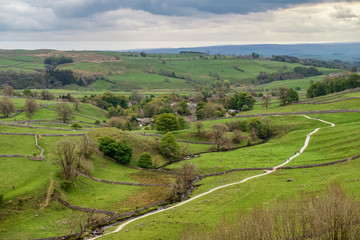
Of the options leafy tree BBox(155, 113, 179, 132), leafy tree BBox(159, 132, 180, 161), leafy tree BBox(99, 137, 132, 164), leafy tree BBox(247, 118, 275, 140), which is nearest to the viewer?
leafy tree BBox(99, 137, 132, 164)

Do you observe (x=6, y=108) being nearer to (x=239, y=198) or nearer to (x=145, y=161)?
(x=145, y=161)

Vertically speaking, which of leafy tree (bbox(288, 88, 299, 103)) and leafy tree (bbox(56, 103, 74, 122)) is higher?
leafy tree (bbox(288, 88, 299, 103))

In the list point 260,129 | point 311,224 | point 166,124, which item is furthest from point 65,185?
point 260,129

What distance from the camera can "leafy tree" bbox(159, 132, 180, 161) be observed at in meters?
105

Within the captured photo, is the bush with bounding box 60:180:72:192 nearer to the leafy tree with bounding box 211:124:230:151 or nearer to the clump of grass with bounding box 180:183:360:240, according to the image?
the clump of grass with bounding box 180:183:360:240

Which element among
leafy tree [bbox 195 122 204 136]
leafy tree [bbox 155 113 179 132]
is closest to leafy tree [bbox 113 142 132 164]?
leafy tree [bbox 155 113 179 132]

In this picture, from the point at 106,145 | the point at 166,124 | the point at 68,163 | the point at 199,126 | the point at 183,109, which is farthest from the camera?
the point at 183,109

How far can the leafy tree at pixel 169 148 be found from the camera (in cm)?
10469

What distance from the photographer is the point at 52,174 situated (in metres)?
73.9

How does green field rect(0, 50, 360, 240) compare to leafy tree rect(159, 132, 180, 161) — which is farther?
leafy tree rect(159, 132, 180, 161)

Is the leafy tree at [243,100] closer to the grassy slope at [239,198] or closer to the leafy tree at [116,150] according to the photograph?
the leafy tree at [116,150]

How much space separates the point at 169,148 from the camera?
344 feet

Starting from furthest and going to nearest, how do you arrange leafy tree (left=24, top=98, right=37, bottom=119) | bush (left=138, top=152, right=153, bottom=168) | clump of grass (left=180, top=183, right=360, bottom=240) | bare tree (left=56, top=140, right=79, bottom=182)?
leafy tree (left=24, top=98, right=37, bottom=119) < bush (left=138, top=152, right=153, bottom=168) < bare tree (left=56, top=140, right=79, bottom=182) < clump of grass (left=180, top=183, right=360, bottom=240)

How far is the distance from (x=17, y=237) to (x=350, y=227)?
46395 mm
